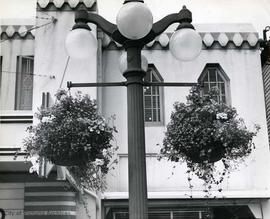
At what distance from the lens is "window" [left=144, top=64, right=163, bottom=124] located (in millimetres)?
10500

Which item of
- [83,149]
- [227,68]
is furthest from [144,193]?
[227,68]

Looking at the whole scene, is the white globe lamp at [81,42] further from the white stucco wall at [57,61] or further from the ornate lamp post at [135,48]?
the white stucco wall at [57,61]

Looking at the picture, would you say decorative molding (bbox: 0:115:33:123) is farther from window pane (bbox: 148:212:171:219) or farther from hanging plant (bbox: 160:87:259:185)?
hanging plant (bbox: 160:87:259:185)

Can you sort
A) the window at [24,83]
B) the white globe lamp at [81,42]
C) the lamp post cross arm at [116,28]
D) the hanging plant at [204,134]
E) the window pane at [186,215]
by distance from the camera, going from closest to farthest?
the lamp post cross arm at [116,28] < the white globe lamp at [81,42] < the hanging plant at [204,134] < the window at [24,83] < the window pane at [186,215]

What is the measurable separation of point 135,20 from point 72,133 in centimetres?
135

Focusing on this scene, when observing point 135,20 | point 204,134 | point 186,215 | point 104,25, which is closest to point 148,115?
point 186,215

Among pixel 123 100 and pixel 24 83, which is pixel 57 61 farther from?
pixel 123 100

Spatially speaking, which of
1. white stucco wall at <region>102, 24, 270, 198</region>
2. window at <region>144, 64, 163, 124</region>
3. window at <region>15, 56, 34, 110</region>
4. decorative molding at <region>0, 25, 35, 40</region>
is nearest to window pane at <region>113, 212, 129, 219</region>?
white stucco wall at <region>102, 24, 270, 198</region>

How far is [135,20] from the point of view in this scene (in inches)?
156

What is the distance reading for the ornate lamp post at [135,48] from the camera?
3.89 metres

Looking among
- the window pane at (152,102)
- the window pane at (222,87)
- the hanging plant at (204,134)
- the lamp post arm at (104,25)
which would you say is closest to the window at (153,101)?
the window pane at (152,102)

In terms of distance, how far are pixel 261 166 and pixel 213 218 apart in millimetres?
1366

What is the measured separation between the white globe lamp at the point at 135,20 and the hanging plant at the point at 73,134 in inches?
43.3

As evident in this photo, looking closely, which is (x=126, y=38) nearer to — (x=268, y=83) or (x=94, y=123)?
(x=94, y=123)
